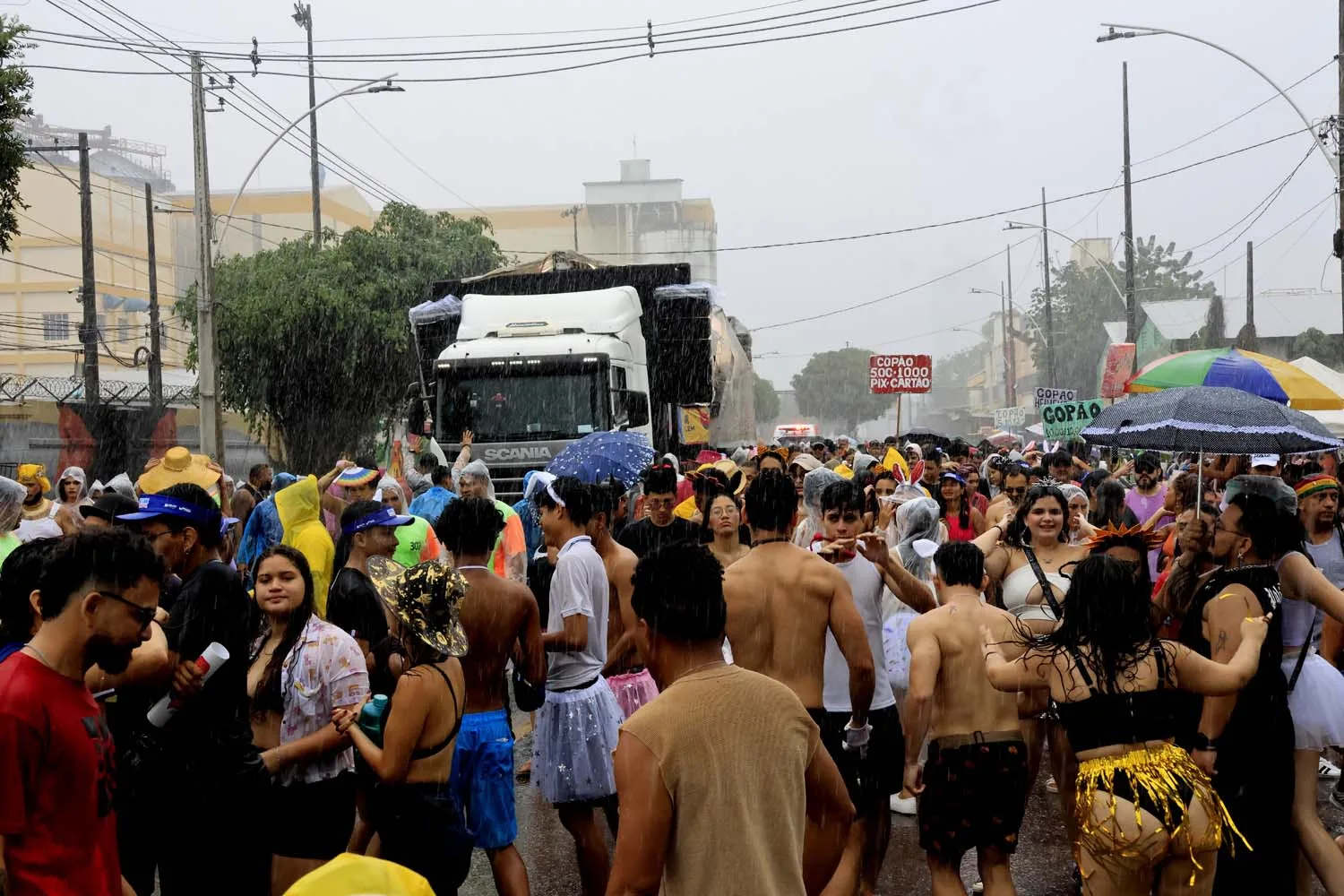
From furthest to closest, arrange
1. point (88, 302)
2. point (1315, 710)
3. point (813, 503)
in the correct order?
point (88, 302) → point (813, 503) → point (1315, 710)

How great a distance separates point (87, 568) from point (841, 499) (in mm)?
3230

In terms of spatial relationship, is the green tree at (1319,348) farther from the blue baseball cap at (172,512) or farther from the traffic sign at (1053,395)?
the blue baseball cap at (172,512)

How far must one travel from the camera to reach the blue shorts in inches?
199

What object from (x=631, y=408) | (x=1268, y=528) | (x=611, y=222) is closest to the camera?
(x=1268, y=528)

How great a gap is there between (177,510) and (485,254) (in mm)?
35158

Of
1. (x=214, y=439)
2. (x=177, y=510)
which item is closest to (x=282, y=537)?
(x=177, y=510)

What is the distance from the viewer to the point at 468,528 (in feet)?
17.5

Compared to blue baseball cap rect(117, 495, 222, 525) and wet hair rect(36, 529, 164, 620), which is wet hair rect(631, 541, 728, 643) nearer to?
wet hair rect(36, 529, 164, 620)

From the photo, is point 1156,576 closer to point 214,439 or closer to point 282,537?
point 282,537

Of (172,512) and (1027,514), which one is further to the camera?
(1027,514)

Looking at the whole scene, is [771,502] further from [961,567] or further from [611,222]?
[611,222]

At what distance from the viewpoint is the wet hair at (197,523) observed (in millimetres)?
4828

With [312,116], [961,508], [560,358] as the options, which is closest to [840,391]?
[312,116]

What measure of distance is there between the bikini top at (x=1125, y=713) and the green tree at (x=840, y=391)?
127 metres
